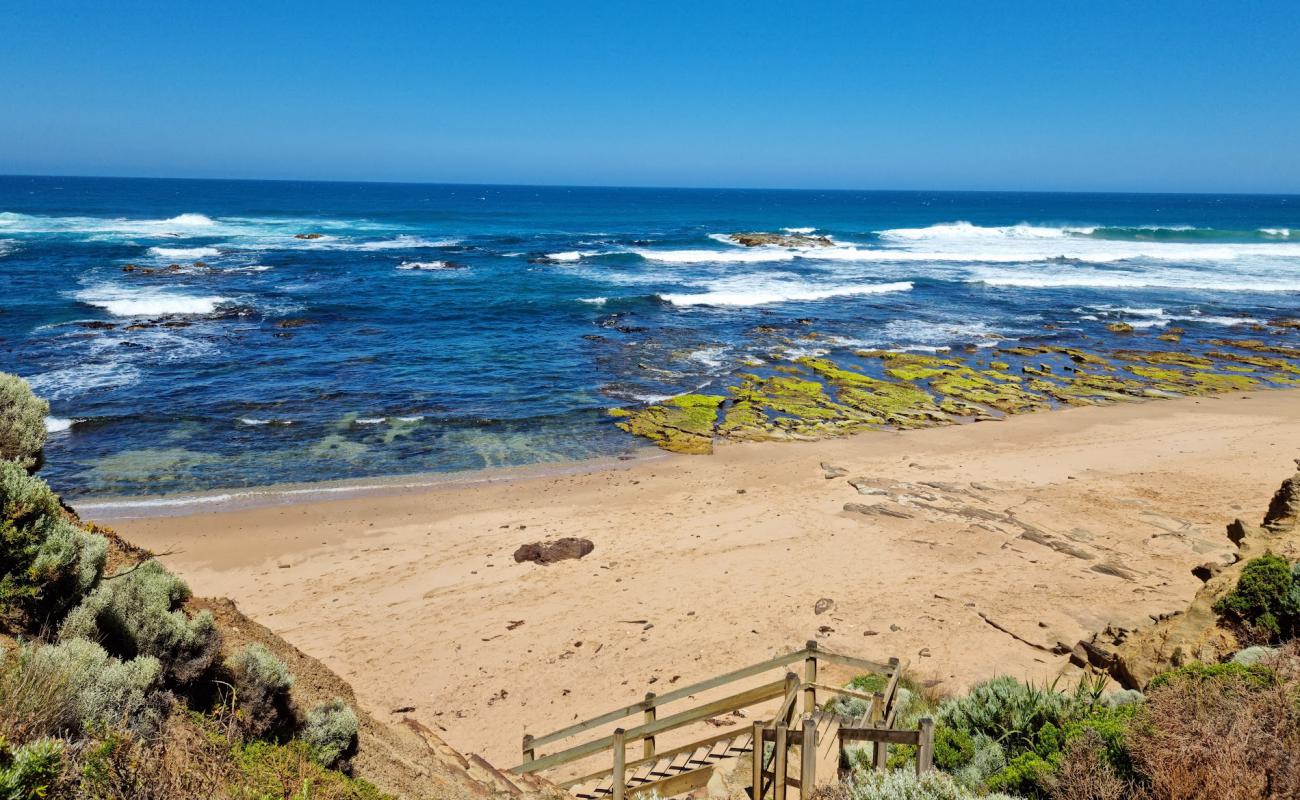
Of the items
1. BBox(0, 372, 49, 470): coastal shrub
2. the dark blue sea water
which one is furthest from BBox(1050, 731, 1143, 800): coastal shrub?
the dark blue sea water

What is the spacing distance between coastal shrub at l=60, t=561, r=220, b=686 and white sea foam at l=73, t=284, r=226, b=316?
97.0ft

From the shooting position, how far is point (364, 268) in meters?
43.8

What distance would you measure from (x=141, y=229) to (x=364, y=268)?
3023 cm

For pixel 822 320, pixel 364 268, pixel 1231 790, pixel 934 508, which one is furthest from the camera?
pixel 364 268

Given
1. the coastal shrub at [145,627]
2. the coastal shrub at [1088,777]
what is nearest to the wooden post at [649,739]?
the coastal shrub at [1088,777]

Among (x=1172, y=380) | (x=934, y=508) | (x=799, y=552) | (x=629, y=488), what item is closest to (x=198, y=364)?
(x=629, y=488)

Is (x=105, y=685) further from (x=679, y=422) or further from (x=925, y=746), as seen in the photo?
(x=679, y=422)

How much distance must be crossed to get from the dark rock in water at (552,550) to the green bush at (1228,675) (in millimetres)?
8109

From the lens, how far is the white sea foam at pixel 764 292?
119 feet

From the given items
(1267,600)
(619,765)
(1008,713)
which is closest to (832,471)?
(1267,600)

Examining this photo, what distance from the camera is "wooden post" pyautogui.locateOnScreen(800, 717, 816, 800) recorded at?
17.4 feet

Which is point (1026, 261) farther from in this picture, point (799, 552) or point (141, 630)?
point (141, 630)

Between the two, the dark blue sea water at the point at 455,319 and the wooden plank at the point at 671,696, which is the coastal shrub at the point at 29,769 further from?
the dark blue sea water at the point at 455,319

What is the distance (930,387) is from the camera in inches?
881
